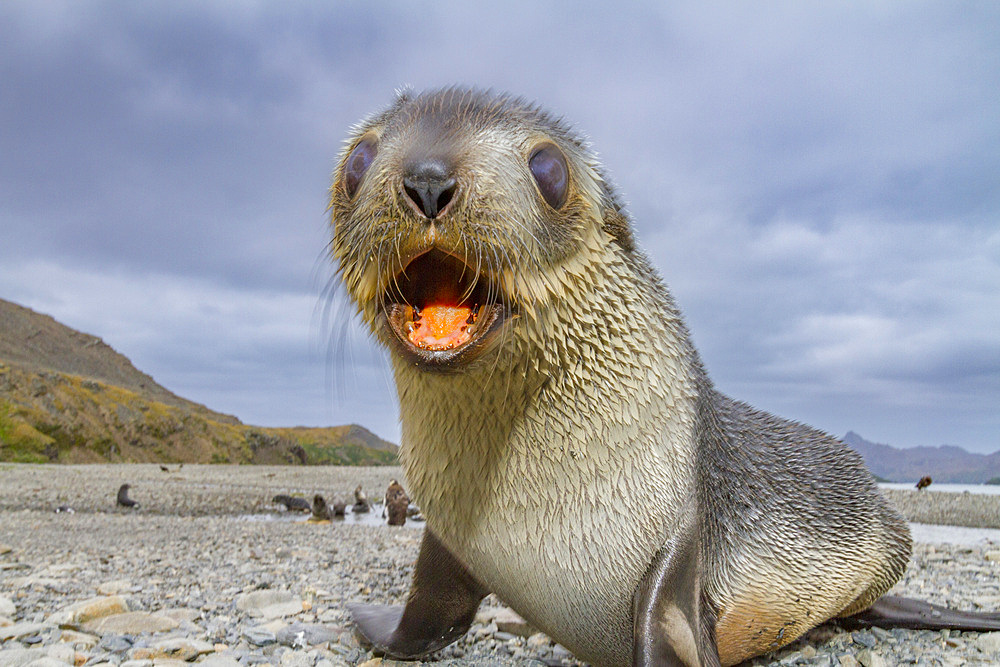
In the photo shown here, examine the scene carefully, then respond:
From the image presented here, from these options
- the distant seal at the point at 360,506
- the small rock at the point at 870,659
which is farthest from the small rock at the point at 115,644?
the distant seal at the point at 360,506

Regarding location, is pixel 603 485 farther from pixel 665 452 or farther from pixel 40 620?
pixel 40 620

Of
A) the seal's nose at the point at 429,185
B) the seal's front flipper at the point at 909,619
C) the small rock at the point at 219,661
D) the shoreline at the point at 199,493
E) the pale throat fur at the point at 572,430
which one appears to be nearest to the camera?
the seal's nose at the point at 429,185

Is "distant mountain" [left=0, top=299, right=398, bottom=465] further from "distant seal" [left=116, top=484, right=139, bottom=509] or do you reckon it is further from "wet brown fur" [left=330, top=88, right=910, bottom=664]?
"wet brown fur" [left=330, top=88, right=910, bottom=664]

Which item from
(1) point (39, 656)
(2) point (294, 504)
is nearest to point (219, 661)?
(1) point (39, 656)

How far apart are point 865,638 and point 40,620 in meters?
5.48

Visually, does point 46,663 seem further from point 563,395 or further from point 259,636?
point 563,395

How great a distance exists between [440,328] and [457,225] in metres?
0.42

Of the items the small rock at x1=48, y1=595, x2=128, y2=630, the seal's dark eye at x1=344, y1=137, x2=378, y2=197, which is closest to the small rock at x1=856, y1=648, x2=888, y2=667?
the seal's dark eye at x1=344, y1=137, x2=378, y2=197

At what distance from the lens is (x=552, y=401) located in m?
3.08

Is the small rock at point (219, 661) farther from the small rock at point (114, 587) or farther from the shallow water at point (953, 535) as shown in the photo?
the shallow water at point (953, 535)

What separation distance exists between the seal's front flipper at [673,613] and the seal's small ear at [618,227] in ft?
4.51

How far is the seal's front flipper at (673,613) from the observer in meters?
3.00

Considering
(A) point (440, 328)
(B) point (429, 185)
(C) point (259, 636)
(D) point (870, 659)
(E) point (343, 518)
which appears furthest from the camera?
(E) point (343, 518)

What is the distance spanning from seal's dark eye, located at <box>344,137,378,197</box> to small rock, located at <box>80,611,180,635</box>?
3321 mm
